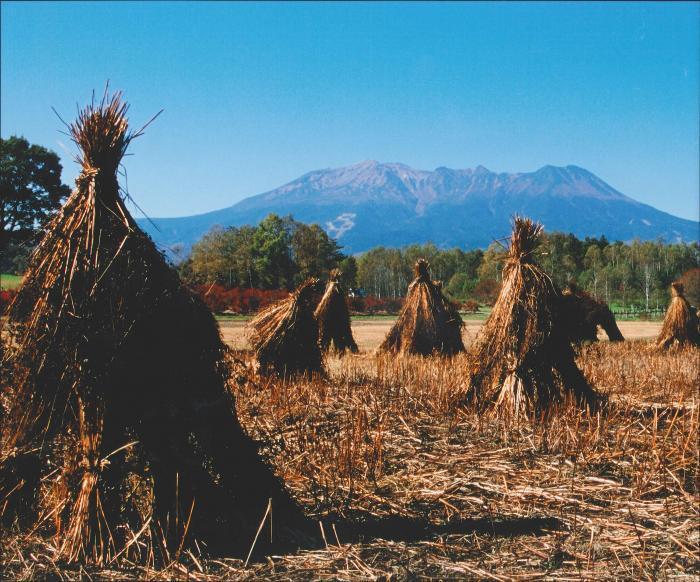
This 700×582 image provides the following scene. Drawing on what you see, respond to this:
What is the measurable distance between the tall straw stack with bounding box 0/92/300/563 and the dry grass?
280 millimetres

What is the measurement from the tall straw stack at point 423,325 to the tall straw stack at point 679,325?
6.71m

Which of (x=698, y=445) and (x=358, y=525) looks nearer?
(x=358, y=525)

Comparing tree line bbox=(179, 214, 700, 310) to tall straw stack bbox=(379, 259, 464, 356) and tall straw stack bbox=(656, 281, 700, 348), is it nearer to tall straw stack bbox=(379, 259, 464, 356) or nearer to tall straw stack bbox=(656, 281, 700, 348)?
tall straw stack bbox=(379, 259, 464, 356)

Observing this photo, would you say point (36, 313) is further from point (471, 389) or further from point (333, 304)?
point (333, 304)

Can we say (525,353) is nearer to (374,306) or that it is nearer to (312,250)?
(312,250)

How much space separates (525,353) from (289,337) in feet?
13.8

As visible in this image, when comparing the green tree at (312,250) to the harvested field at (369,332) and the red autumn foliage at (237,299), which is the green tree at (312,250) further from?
the harvested field at (369,332)

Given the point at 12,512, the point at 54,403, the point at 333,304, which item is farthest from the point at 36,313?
the point at 333,304

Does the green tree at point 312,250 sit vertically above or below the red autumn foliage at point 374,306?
above

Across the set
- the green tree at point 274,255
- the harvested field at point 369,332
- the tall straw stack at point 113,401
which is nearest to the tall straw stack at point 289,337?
the harvested field at point 369,332

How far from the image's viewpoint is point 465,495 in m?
5.52

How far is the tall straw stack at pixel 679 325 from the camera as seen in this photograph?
1916cm

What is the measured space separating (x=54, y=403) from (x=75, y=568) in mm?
1000

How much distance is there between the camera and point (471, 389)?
8.84 metres
